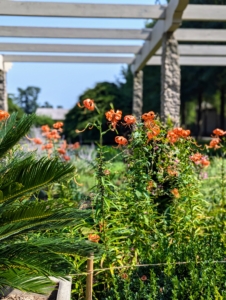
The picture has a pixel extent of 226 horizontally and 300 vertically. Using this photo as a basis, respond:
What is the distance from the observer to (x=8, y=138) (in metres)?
2.88

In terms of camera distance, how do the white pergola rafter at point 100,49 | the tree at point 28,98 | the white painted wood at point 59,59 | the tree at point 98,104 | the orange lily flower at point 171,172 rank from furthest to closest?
the tree at point 28,98 → the tree at point 98,104 → the white painted wood at point 59,59 → the white pergola rafter at point 100,49 → the orange lily flower at point 171,172

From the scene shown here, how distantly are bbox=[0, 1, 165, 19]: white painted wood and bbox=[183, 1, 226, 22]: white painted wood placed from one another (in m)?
0.45

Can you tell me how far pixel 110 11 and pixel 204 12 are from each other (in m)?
1.49

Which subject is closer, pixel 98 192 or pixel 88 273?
pixel 88 273

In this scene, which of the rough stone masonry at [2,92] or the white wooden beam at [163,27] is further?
the rough stone masonry at [2,92]

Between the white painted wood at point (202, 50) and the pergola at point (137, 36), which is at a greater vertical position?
the white painted wood at point (202, 50)

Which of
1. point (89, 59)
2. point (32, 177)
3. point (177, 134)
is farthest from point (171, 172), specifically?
point (89, 59)

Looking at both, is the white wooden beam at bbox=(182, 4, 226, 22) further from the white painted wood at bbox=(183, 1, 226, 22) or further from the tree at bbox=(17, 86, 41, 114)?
the tree at bbox=(17, 86, 41, 114)

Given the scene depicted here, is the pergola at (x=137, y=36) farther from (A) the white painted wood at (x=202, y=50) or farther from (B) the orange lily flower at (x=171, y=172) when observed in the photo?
(B) the orange lily flower at (x=171, y=172)

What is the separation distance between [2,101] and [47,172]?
9214 millimetres

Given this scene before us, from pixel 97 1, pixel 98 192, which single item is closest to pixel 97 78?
pixel 97 1

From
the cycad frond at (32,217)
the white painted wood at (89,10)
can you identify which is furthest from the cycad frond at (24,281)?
the white painted wood at (89,10)

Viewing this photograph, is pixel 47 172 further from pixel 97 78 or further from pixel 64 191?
pixel 97 78

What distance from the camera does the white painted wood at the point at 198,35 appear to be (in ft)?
29.5
